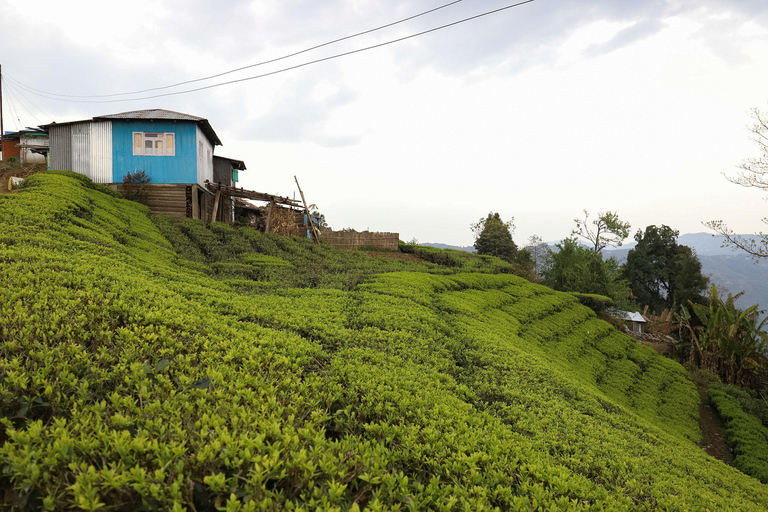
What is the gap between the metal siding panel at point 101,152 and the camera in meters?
20.2

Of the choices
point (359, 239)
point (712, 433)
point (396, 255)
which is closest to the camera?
point (712, 433)

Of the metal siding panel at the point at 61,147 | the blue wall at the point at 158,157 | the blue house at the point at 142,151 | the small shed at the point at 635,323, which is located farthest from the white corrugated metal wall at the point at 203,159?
the small shed at the point at 635,323

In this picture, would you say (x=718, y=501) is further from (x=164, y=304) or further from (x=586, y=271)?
(x=586, y=271)

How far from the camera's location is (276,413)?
3309 millimetres

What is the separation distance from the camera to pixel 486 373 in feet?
23.1

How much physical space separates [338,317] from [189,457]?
5.72 metres

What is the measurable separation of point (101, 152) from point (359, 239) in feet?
52.2

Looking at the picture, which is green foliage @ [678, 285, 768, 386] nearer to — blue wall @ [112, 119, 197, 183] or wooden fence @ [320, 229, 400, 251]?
wooden fence @ [320, 229, 400, 251]

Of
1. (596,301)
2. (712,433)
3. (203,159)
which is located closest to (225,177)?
(203,159)

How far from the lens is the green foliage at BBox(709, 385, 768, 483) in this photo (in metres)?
10.8

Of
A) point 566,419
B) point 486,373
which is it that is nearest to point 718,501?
point 566,419

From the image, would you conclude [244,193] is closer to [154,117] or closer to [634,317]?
[154,117]

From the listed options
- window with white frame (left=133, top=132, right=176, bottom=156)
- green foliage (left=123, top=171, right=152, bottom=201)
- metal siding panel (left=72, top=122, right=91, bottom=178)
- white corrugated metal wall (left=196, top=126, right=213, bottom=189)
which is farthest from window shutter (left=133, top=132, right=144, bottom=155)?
white corrugated metal wall (left=196, top=126, right=213, bottom=189)

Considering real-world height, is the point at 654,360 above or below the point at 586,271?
below
